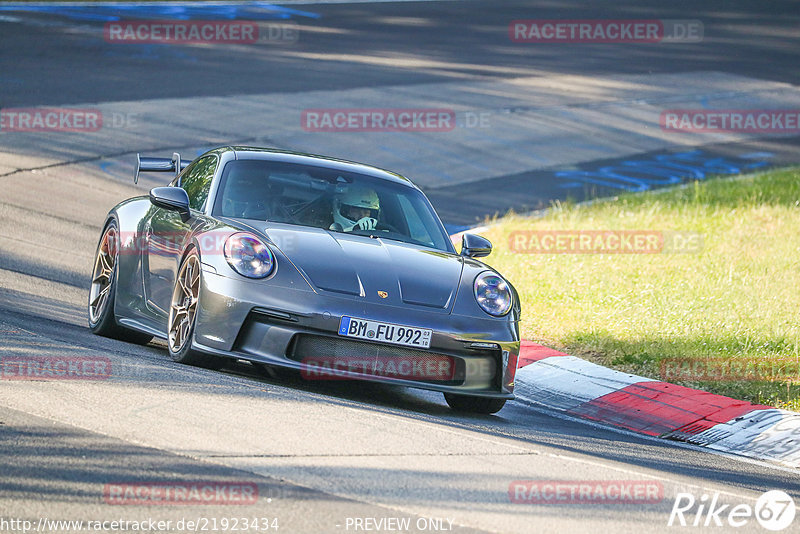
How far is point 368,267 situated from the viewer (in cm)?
676

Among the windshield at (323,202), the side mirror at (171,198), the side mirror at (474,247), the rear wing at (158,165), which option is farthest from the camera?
the rear wing at (158,165)

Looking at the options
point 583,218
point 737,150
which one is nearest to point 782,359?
point 583,218

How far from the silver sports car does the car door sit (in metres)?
0.01

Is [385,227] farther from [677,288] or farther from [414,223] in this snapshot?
[677,288]

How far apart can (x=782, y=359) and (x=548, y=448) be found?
3.46 meters

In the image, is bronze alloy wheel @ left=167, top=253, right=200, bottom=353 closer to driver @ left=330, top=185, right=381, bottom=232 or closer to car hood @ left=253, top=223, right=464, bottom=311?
car hood @ left=253, top=223, right=464, bottom=311

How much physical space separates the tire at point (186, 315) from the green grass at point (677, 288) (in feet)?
11.5

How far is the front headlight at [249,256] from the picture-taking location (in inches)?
259

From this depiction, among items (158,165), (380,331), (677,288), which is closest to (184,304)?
(380,331)

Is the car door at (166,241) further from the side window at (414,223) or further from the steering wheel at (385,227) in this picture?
the side window at (414,223)

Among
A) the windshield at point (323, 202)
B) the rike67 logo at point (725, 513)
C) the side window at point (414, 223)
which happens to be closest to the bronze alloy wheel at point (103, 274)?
the windshield at point (323, 202)

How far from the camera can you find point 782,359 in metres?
8.81

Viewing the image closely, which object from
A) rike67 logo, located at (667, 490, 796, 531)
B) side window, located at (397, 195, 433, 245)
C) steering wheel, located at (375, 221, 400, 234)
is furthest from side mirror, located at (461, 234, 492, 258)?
rike67 logo, located at (667, 490, 796, 531)

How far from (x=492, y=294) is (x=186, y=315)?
5.99 ft
